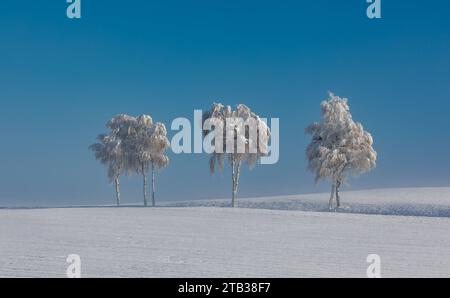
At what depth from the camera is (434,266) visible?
61.2 ft

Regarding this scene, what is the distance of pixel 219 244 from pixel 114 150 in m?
44.3

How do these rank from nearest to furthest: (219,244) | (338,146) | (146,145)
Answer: (219,244), (338,146), (146,145)

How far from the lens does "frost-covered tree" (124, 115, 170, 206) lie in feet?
205

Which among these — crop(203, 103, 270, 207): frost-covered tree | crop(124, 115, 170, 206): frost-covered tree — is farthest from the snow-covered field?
crop(124, 115, 170, 206): frost-covered tree

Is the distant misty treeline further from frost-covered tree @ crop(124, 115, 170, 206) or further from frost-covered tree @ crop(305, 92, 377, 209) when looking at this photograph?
frost-covered tree @ crop(124, 115, 170, 206)

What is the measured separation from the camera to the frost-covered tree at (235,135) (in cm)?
5622

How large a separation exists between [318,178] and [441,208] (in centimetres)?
1243

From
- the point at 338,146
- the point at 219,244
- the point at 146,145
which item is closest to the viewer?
the point at 219,244

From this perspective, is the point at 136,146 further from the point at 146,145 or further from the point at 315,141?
the point at 315,141

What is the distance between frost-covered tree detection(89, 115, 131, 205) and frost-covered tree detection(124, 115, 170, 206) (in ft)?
4.56

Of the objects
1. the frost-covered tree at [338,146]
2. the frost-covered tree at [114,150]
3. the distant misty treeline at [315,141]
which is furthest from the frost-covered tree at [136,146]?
the frost-covered tree at [338,146]

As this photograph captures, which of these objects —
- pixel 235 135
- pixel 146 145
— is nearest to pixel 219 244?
pixel 235 135

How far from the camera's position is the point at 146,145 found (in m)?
63.1
